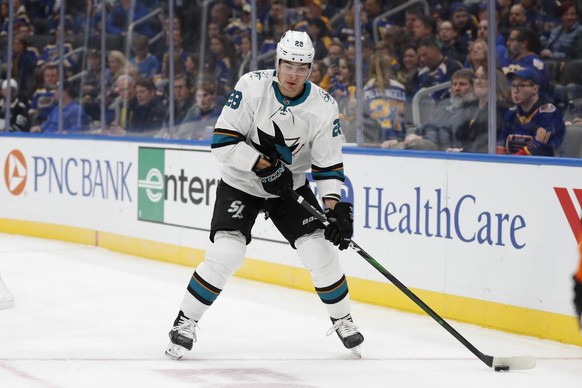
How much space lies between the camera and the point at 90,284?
6184 mm

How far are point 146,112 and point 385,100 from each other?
2232 millimetres

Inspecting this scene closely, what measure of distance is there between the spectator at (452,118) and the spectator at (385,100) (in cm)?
18

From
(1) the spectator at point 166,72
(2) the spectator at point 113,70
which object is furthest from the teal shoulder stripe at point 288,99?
(2) the spectator at point 113,70

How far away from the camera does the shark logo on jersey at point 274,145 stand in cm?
423

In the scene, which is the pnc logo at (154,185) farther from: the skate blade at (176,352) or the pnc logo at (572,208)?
the pnc logo at (572,208)

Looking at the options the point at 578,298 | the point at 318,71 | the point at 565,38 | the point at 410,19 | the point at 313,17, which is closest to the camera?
the point at 578,298

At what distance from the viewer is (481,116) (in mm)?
5312

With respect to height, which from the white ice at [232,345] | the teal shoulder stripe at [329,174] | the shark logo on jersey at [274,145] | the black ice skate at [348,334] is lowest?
the white ice at [232,345]

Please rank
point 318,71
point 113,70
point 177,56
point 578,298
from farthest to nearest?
point 113,70, point 177,56, point 318,71, point 578,298

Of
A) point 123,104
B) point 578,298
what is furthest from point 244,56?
point 578,298

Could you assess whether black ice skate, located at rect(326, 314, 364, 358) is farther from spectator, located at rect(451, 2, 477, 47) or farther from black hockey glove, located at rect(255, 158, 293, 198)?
spectator, located at rect(451, 2, 477, 47)

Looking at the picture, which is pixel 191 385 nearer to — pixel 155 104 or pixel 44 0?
pixel 155 104

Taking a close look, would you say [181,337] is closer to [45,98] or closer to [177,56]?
[177,56]

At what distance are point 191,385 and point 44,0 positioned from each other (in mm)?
5382
